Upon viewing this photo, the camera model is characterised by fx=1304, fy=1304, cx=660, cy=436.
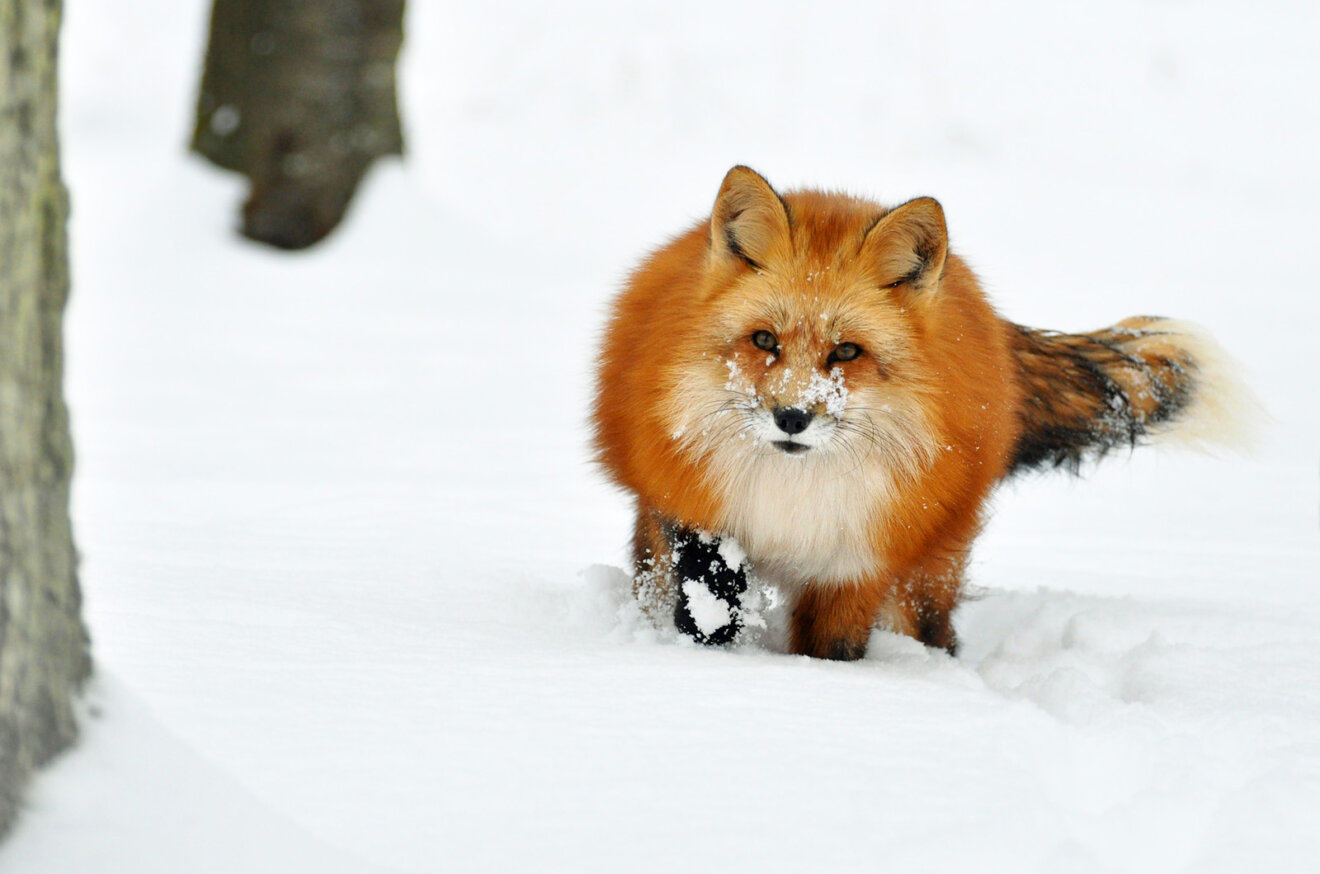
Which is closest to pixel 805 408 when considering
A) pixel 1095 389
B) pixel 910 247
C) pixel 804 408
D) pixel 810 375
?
pixel 804 408

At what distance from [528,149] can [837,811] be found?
11434 millimetres

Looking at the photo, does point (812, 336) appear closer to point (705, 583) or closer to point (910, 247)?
point (910, 247)

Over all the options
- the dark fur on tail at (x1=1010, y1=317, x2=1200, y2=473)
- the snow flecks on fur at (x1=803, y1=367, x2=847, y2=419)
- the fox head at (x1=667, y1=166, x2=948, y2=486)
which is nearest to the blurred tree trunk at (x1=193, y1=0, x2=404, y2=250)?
the dark fur on tail at (x1=1010, y1=317, x2=1200, y2=473)

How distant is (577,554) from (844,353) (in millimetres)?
1560

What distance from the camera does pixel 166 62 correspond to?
14.8 metres

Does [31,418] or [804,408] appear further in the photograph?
[804,408]

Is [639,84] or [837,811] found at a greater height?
Answer: [639,84]

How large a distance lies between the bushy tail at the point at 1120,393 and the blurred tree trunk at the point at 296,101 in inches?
204

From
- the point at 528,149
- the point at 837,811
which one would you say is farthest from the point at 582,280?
the point at 837,811

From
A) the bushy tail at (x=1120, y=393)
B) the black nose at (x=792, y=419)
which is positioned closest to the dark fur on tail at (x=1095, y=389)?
the bushy tail at (x=1120, y=393)

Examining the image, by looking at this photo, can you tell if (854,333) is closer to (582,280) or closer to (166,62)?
(582,280)

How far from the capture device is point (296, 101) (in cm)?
773

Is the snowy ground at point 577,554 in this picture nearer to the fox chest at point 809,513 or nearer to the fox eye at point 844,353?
the fox chest at point 809,513

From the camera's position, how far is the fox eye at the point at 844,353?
2.99 meters
